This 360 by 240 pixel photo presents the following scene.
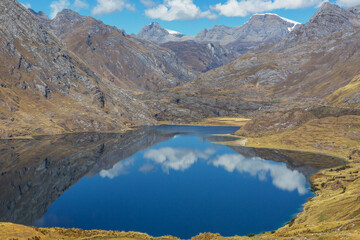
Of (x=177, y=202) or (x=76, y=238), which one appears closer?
(x=76, y=238)

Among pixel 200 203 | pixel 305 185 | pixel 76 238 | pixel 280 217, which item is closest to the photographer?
pixel 76 238

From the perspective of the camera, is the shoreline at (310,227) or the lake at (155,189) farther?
the lake at (155,189)

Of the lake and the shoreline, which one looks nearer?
the shoreline

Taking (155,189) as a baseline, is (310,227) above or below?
below

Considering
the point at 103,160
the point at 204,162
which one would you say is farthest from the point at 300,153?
the point at 103,160

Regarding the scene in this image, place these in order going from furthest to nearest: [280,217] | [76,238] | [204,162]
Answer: [204,162] → [280,217] → [76,238]

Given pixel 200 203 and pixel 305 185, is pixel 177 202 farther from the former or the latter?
pixel 305 185

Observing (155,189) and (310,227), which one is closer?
(310,227)

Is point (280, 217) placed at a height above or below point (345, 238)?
below
